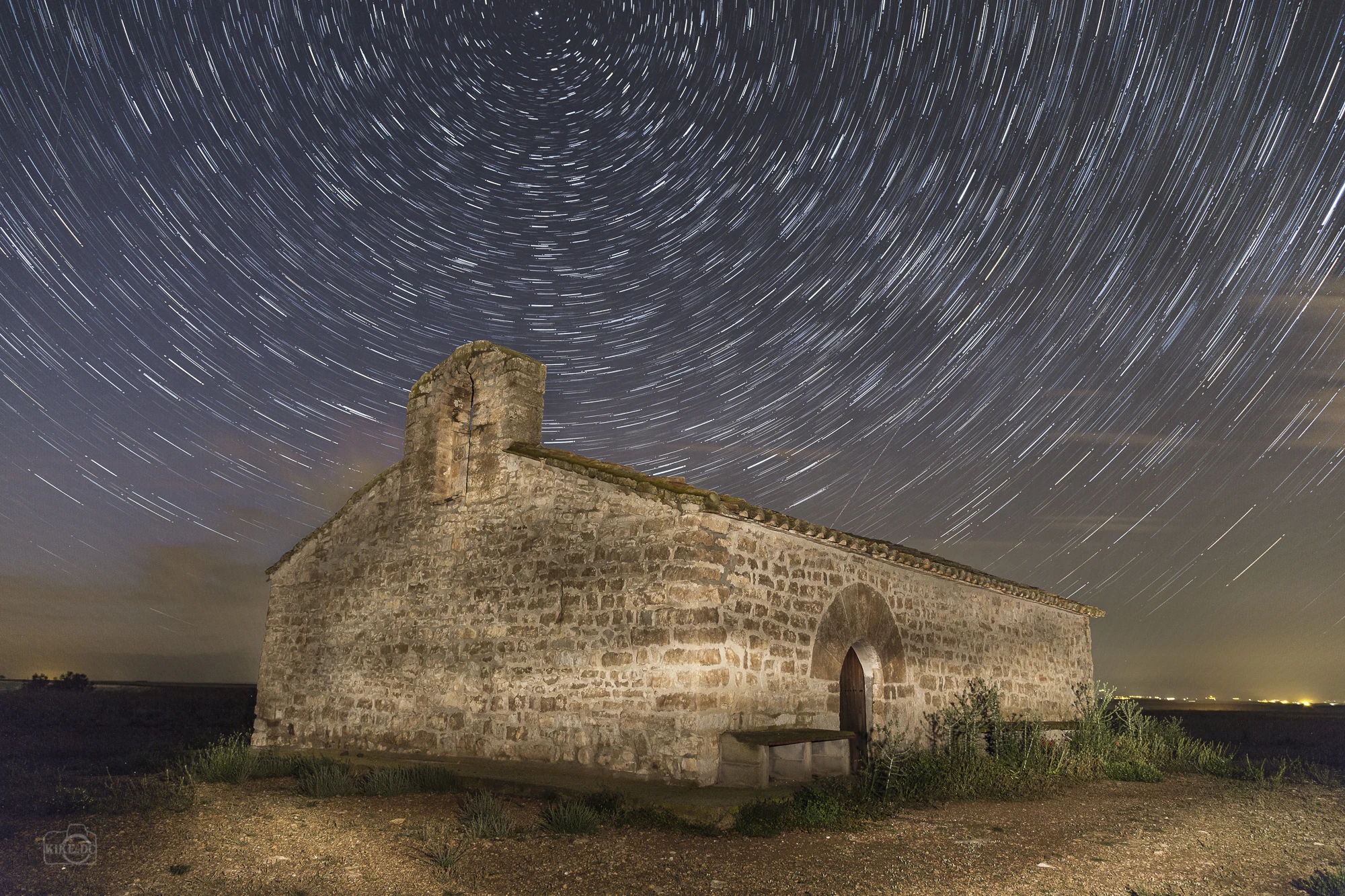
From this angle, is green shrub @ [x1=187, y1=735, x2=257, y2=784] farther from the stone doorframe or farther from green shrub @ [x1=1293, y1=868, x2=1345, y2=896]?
green shrub @ [x1=1293, y1=868, x2=1345, y2=896]

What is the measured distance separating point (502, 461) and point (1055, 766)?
9.03 metres

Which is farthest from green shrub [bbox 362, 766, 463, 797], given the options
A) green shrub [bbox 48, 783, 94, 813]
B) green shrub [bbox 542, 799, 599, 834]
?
green shrub [bbox 48, 783, 94, 813]

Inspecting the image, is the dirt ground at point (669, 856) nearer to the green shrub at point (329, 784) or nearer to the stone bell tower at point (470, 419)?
the green shrub at point (329, 784)

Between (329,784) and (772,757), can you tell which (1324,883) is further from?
(329,784)

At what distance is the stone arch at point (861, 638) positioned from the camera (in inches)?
408

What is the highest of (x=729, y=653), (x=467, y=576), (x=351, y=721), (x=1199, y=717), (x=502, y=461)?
(x=502, y=461)

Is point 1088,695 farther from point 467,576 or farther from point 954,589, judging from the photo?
point 467,576

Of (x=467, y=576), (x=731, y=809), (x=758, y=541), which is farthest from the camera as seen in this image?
(x=467, y=576)

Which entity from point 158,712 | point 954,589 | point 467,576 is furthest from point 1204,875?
point 158,712

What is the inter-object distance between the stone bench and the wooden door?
2302mm

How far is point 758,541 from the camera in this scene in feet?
31.4

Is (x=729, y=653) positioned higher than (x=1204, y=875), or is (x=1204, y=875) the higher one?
(x=729, y=653)

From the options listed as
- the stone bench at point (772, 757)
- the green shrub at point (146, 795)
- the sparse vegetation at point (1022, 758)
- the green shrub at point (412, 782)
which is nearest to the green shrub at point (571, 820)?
the stone bench at point (772, 757)

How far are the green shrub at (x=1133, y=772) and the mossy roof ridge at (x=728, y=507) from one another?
10.6 ft
